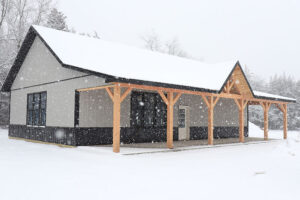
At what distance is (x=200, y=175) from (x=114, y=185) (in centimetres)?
215

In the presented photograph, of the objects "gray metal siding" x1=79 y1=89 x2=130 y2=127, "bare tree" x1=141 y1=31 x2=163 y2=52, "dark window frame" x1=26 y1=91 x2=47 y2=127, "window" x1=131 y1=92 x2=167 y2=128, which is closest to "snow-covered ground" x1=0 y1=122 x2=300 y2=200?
"gray metal siding" x1=79 y1=89 x2=130 y2=127

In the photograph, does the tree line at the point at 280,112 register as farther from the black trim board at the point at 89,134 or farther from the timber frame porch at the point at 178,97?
the black trim board at the point at 89,134

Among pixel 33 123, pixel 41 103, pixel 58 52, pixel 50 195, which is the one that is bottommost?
pixel 50 195

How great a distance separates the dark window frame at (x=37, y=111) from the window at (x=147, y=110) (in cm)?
421

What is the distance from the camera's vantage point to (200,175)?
728cm

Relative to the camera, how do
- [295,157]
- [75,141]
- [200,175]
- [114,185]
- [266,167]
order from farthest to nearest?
[75,141] < [295,157] < [266,167] < [200,175] < [114,185]

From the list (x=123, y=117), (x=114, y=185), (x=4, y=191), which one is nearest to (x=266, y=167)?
(x=114, y=185)

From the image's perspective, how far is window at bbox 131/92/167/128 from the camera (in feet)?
48.6

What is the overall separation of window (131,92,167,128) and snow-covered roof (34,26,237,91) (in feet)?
5.09

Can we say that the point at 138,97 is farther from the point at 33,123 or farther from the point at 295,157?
the point at 295,157

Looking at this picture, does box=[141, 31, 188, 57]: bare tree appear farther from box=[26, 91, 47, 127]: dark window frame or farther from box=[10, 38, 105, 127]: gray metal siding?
box=[26, 91, 47, 127]: dark window frame

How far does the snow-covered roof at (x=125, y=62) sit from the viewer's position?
12.3 metres

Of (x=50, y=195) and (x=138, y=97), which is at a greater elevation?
(x=138, y=97)

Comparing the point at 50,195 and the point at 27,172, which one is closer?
the point at 50,195
